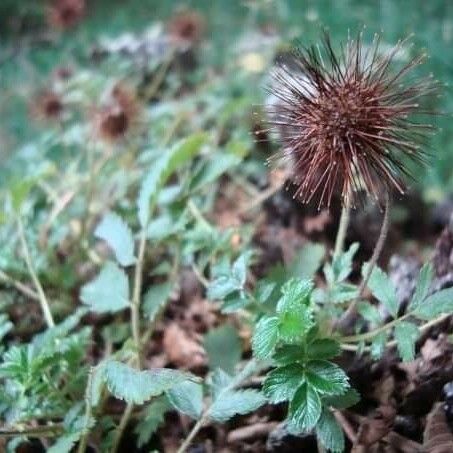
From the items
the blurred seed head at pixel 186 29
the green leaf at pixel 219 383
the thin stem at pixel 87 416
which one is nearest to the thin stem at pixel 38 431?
the thin stem at pixel 87 416

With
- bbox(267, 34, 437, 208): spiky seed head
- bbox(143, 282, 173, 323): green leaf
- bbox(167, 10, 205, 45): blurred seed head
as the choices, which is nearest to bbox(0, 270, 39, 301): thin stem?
bbox(143, 282, 173, 323): green leaf

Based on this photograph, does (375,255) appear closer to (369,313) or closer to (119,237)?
(369,313)

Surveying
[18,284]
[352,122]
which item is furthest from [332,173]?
[18,284]

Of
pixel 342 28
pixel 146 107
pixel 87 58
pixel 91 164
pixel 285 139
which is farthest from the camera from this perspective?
pixel 87 58

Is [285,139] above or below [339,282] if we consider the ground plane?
above

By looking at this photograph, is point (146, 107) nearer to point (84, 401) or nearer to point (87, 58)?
point (87, 58)

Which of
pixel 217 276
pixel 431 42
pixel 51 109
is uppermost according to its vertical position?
pixel 431 42

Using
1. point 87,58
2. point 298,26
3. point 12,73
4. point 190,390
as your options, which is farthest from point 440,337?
point 12,73

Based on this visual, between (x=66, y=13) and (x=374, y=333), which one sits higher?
(x=66, y=13)

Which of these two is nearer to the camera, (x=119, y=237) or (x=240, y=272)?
(x=240, y=272)
